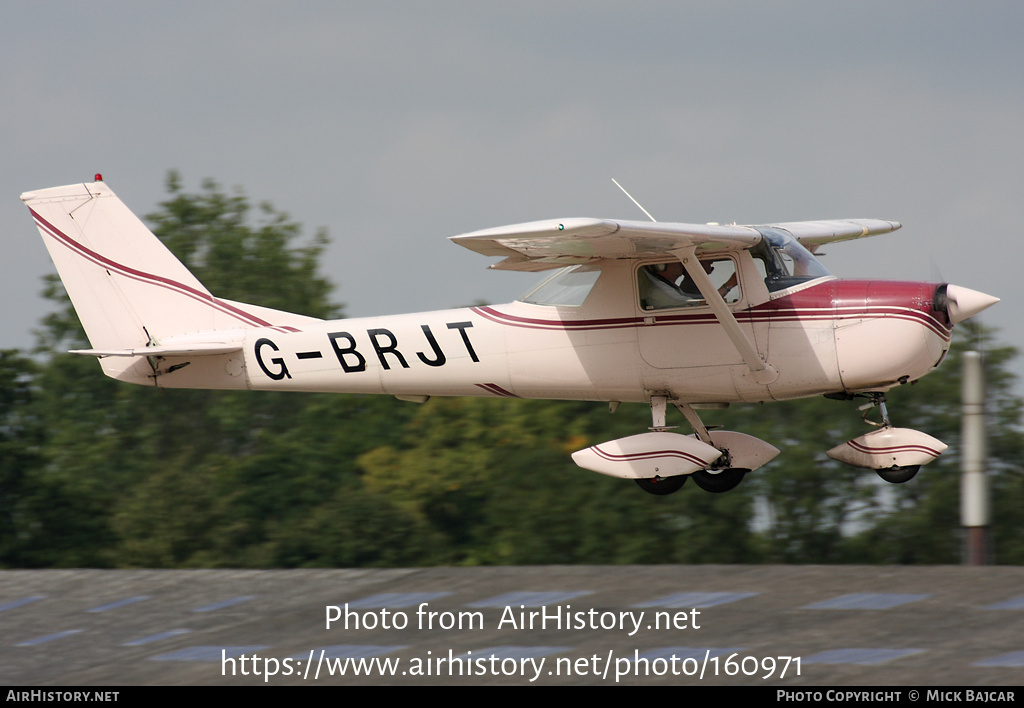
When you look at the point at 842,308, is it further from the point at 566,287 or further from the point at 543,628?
the point at 543,628

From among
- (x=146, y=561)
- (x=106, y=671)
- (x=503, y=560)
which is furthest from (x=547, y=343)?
(x=146, y=561)

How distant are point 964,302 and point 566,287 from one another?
3388 mm

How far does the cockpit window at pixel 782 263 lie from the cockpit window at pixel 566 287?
4.71ft

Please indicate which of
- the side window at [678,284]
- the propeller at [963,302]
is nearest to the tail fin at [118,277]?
the side window at [678,284]

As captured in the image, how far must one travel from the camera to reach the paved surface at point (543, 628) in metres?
8.01

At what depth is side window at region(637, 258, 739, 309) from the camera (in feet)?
34.0

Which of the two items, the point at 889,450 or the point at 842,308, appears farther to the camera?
the point at 889,450

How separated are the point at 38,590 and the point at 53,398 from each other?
24852mm

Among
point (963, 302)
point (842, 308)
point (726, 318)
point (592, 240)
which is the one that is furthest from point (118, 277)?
point (963, 302)

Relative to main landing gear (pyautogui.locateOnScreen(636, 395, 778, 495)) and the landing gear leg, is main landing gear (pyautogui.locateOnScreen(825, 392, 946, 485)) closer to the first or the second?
the landing gear leg

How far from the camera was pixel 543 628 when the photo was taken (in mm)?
9141

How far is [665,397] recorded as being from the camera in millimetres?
10789

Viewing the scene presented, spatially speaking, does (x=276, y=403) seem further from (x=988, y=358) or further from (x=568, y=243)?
(x=568, y=243)

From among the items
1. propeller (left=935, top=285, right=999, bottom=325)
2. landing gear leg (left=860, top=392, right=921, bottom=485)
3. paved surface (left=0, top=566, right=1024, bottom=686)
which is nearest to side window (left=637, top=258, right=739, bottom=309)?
landing gear leg (left=860, top=392, right=921, bottom=485)
